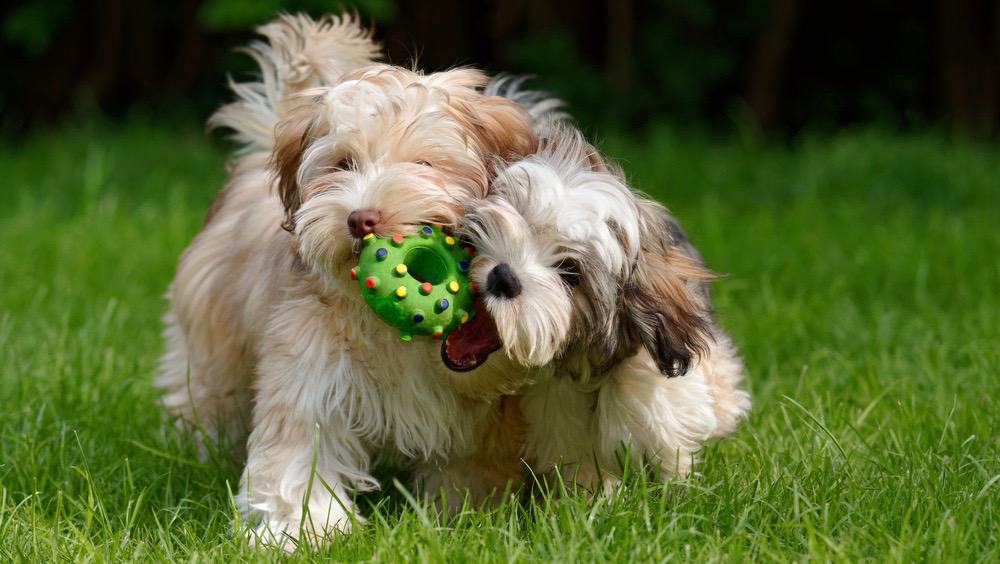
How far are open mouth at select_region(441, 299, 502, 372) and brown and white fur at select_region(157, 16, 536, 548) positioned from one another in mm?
51

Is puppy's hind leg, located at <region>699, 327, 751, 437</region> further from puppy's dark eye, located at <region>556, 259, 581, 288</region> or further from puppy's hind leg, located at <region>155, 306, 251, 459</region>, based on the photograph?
puppy's hind leg, located at <region>155, 306, 251, 459</region>

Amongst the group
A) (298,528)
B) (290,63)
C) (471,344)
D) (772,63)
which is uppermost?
(290,63)

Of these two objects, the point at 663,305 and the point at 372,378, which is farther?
the point at 372,378

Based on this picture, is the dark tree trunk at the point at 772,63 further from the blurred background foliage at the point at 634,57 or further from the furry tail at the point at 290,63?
the furry tail at the point at 290,63

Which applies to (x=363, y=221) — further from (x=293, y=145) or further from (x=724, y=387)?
(x=724, y=387)

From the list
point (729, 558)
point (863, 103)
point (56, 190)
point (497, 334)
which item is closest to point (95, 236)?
point (56, 190)

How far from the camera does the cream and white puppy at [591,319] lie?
271 cm

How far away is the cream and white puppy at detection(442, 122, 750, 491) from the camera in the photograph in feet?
8.88

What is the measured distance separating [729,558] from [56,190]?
6099 mm

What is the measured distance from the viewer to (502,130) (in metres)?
3.05

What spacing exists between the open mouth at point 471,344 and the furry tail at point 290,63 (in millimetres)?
980

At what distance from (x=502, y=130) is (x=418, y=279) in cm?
48

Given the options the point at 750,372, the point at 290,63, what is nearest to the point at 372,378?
the point at 290,63

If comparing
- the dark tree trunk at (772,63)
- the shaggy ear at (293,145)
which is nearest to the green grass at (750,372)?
the shaggy ear at (293,145)
